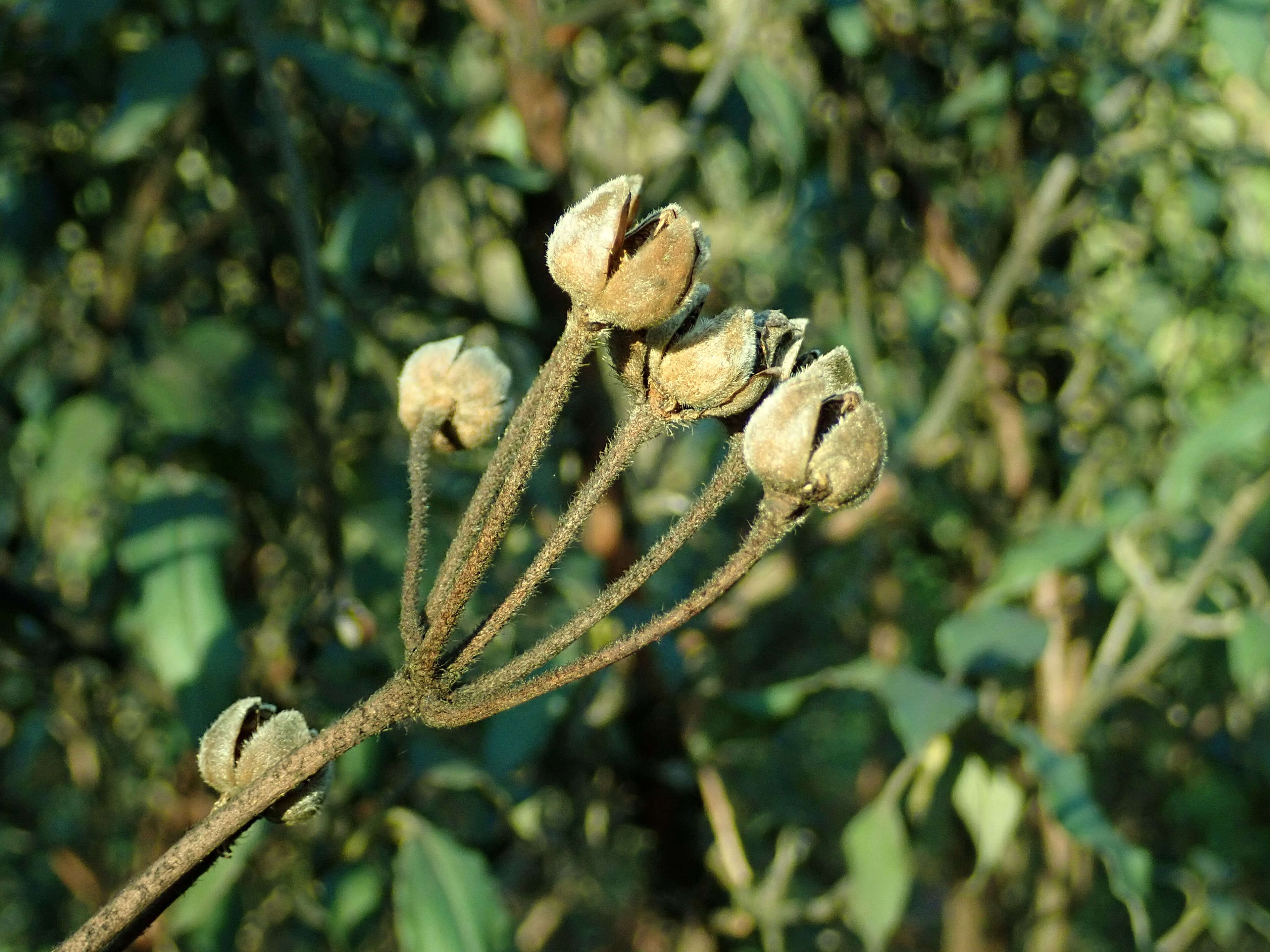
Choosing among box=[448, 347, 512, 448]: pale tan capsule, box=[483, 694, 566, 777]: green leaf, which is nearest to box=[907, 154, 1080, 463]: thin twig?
box=[483, 694, 566, 777]: green leaf

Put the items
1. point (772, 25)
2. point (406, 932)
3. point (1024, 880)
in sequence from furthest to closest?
point (1024, 880), point (772, 25), point (406, 932)

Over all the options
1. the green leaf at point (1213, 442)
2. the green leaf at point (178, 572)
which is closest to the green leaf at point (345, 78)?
the green leaf at point (178, 572)

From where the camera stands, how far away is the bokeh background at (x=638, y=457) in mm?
1180

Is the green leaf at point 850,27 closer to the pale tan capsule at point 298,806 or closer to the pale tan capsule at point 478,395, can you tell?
the pale tan capsule at point 478,395

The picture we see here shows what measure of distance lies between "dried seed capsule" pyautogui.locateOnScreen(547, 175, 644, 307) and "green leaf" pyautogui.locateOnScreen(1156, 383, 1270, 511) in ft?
3.34

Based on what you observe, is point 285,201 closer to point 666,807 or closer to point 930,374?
point 666,807

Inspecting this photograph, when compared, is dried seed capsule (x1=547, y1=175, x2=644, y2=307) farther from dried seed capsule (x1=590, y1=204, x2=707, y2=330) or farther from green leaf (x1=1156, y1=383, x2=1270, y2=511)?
green leaf (x1=1156, y1=383, x2=1270, y2=511)

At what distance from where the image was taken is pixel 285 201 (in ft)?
4.79

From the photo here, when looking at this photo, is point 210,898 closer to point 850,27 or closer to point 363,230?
point 363,230

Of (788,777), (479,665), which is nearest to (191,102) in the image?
(479,665)

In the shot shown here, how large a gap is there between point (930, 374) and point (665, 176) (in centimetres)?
66

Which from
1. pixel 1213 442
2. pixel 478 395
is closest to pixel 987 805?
pixel 1213 442

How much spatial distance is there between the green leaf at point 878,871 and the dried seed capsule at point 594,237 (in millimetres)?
931

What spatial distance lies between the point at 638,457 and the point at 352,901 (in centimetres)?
48
